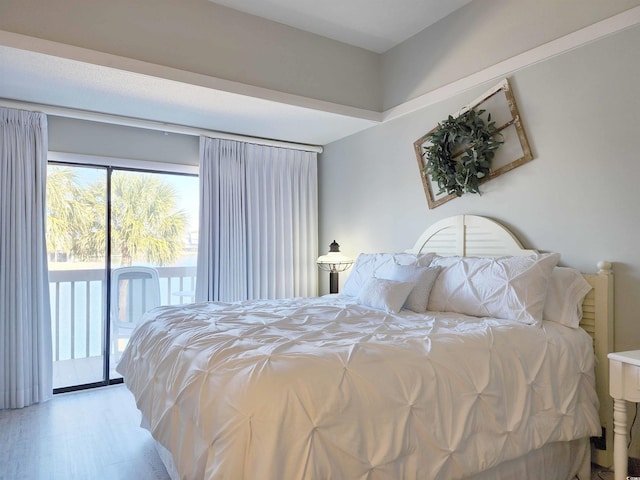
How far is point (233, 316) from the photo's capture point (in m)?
2.54

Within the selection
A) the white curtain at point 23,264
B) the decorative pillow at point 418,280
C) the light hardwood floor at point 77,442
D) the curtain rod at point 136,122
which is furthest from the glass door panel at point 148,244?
the decorative pillow at point 418,280

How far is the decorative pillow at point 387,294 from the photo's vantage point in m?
2.74

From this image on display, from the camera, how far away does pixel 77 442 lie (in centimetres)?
268

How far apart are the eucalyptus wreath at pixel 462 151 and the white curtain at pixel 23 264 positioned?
3117 millimetres

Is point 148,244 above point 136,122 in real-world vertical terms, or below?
below

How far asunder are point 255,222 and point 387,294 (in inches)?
82.6

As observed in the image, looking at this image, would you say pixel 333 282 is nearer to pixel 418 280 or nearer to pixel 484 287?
pixel 418 280

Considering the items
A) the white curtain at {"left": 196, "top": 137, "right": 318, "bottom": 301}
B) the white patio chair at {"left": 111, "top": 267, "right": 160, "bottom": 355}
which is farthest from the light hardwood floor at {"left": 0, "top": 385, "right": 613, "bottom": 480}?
the white curtain at {"left": 196, "top": 137, "right": 318, "bottom": 301}

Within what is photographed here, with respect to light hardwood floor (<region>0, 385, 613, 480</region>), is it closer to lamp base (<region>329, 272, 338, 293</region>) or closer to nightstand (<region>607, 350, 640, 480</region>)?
nightstand (<region>607, 350, 640, 480</region>)

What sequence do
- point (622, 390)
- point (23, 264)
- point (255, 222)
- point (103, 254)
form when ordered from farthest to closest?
1. point (255, 222)
2. point (103, 254)
3. point (23, 264)
4. point (622, 390)

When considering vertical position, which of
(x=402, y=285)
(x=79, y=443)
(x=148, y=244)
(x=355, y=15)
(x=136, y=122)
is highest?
(x=355, y=15)

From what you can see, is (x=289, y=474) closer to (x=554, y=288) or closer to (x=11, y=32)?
(x=554, y=288)

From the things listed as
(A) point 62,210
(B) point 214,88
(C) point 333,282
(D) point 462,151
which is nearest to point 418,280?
(D) point 462,151

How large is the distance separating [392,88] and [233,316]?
8.39 ft
